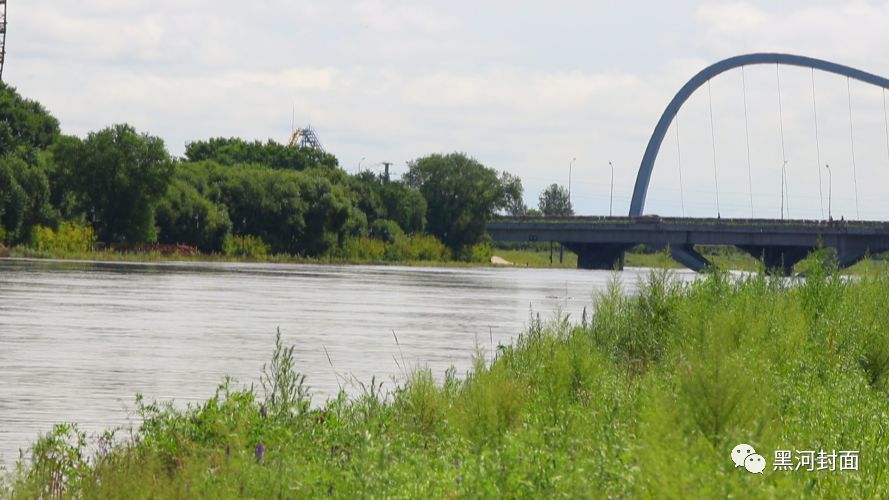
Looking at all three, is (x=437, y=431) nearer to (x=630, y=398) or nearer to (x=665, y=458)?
(x=630, y=398)

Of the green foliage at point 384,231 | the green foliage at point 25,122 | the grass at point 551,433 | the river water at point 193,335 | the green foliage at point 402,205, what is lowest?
the river water at point 193,335

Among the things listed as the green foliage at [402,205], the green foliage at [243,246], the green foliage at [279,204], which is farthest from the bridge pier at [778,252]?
the green foliage at [243,246]

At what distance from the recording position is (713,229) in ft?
433

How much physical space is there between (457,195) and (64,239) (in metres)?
65.6

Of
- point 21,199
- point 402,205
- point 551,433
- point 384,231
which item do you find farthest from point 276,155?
point 551,433

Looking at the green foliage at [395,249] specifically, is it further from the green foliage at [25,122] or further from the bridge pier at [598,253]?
the green foliage at [25,122]

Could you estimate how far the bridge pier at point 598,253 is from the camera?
14750cm

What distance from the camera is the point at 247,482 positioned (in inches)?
390

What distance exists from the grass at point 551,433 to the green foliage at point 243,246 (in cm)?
9744

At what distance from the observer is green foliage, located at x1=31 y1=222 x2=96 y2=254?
98.4 meters

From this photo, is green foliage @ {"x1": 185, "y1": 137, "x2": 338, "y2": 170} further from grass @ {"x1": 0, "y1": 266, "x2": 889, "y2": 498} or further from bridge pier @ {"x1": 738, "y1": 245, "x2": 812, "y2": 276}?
grass @ {"x1": 0, "y1": 266, "x2": 889, "y2": 498}

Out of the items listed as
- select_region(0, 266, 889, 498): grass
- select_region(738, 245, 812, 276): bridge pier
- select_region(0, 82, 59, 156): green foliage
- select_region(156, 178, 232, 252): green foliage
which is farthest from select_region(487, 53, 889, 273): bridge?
select_region(0, 266, 889, 498): grass

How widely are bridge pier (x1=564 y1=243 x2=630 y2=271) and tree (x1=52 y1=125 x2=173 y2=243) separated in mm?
55494

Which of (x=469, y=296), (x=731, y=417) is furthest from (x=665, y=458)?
(x=469, y=296)
